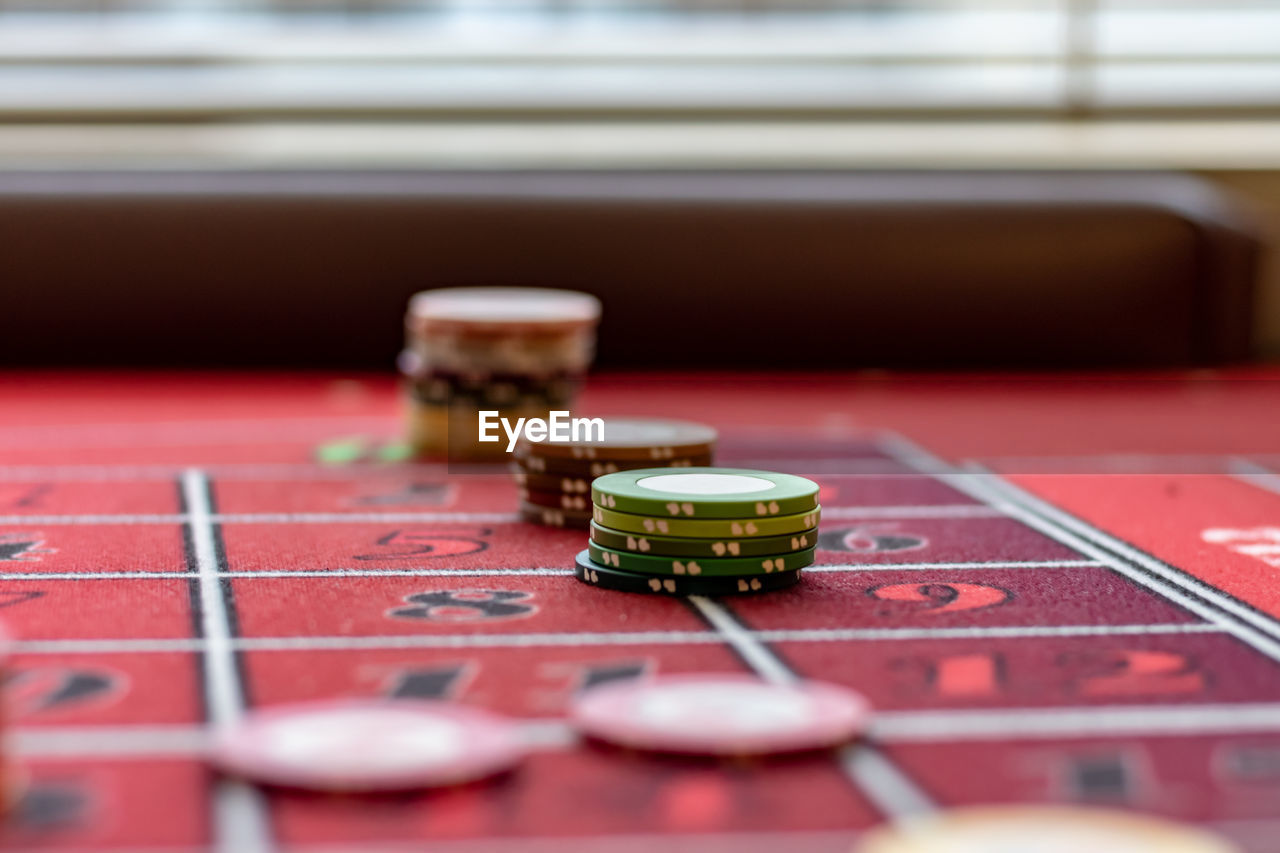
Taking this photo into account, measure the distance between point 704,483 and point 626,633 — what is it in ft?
1.22

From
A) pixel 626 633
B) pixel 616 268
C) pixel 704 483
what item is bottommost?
pixel 626 633

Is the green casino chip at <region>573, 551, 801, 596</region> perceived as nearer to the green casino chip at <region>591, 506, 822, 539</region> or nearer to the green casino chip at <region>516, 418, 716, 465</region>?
the green casino chip at <region>591, 506, 822, 539</region>

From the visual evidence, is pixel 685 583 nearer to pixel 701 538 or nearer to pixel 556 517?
pixel 701 538

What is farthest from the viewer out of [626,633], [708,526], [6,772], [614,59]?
[614,59]

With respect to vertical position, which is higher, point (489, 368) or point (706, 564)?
point (489, 368)

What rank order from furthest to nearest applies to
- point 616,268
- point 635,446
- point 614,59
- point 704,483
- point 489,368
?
1. point 614,59
2. point 616,268
3. point 489,368
4. point 635,446
5. point 704,483

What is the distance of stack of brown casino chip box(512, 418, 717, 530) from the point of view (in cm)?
247

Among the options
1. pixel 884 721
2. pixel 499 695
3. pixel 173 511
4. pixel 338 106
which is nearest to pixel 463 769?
pixel 499 695

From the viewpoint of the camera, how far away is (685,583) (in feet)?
6.67

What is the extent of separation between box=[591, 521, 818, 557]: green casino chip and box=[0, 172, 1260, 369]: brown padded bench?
10.2ft

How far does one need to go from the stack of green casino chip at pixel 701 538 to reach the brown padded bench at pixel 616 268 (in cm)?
310

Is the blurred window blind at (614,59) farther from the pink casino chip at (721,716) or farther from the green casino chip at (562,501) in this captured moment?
the pink casino chip at (721,716)

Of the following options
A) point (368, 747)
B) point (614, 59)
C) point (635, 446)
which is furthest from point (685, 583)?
point (614, 59)

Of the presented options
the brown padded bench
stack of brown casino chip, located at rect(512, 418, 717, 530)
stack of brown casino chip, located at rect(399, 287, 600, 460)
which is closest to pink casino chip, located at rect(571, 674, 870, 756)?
stack of brown casino chip, located at rect(512, 418, 717, 530)
